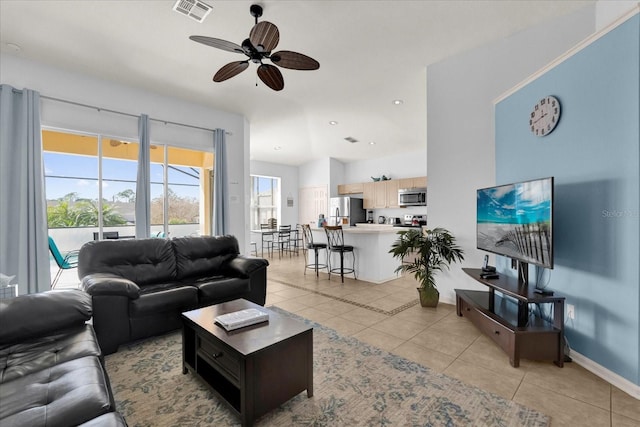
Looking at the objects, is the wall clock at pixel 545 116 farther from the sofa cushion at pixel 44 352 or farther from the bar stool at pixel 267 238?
the bar stool at pixel 267 238

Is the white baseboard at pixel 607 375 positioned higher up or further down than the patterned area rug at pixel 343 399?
higher up

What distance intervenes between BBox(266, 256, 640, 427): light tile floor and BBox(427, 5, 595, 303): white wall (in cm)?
87

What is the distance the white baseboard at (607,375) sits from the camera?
6.34ft

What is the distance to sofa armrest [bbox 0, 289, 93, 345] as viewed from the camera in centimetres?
173

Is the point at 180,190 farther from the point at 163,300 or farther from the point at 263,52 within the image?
the point at 263,52

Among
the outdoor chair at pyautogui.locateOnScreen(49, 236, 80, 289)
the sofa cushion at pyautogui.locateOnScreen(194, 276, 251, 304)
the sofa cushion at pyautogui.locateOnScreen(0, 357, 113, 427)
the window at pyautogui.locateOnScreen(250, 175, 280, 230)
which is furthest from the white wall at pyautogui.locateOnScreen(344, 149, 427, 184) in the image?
the sofa cushion at pyautogui.locateOnScreen(0, 357, 113, 427)

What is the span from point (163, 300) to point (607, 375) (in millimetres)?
3647

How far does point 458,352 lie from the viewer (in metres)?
2.54

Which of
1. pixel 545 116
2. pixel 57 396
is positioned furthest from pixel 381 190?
pixel 57 396

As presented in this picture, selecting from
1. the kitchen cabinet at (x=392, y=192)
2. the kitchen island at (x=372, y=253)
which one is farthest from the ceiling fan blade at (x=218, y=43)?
the kitchen cabinet at (x=392, y=192)

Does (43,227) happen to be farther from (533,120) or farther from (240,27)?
(533,120)

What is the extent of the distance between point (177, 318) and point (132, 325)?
401 mm

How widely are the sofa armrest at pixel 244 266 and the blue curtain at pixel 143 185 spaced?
1.63 m

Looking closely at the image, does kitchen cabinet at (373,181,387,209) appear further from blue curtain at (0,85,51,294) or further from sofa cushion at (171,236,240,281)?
blue curtain at (0,85,51,294)
